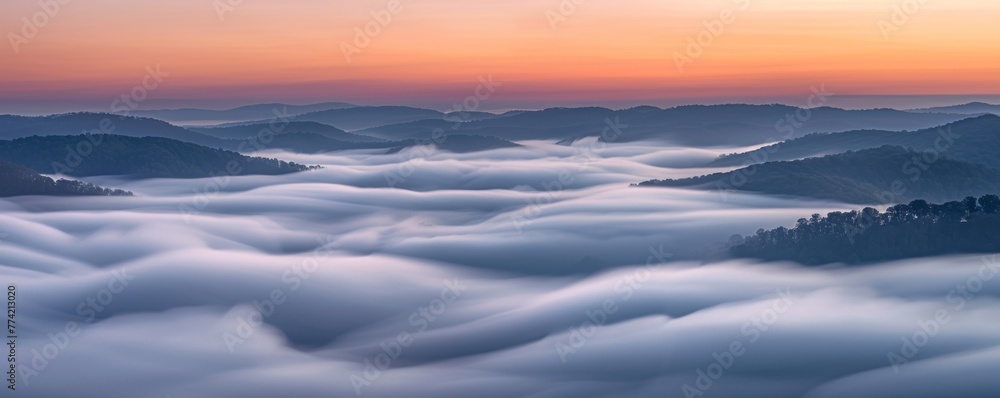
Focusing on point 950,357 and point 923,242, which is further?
point 923,242

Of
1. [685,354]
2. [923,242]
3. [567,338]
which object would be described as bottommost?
[685,354]

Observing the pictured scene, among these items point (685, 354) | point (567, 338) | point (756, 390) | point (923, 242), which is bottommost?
point (756, 390)

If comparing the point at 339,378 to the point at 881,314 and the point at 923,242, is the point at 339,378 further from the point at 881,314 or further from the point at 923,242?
the point at 923,242

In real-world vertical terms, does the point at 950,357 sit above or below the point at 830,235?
below

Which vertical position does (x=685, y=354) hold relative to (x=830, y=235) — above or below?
below

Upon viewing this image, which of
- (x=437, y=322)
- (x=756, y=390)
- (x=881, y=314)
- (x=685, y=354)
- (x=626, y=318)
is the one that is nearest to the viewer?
(x=756, y=390)

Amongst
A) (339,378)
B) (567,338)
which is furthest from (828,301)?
(339,378)

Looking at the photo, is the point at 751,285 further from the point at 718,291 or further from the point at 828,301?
the point at 828,301

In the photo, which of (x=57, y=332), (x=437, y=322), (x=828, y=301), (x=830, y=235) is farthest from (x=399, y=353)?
(x=830, y=235)

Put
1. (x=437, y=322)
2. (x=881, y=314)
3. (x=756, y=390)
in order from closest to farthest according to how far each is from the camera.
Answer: (x=756, y=390), (x=881, y=314), (x=437, y=322)
